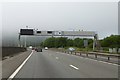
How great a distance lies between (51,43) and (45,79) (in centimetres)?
18739

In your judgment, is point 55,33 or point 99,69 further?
point 55,33

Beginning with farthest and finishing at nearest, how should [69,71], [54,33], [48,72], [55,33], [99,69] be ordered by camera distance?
1. [54,33]
2. [55,33]
3. [99,69]
4. [69,71]
5. [48,72]

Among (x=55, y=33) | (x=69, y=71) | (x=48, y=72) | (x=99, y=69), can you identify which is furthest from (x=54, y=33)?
(x=48, y=72)

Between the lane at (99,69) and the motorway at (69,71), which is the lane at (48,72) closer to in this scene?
the motorway at (69,71)

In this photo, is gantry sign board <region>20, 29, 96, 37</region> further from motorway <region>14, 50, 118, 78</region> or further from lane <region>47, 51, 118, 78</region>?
motorway <region>14, 50, 118, 78</region>

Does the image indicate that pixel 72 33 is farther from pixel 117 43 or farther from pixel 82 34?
pixel 117 43

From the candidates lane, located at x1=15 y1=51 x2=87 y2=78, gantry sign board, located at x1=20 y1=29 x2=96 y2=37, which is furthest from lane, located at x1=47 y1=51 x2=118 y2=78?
gantry sign board, located at x1=20 y1=29 x2=96 y2=37

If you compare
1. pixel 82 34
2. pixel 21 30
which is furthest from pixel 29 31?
pixel 82 34

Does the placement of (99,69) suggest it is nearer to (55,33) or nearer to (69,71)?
(69,71)

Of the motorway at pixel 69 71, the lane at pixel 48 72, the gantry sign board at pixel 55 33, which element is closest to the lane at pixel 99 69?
the motorway at pixel 69 71

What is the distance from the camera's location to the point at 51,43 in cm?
19962

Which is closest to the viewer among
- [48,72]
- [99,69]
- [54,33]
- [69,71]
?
[48,72]

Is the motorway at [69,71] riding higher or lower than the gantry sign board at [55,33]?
lower

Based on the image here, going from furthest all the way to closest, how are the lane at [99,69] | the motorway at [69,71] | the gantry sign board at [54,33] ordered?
1. the gantry sign board at [54,33]
2. the lane at [99,69]
3. the motorway at [69,71]
